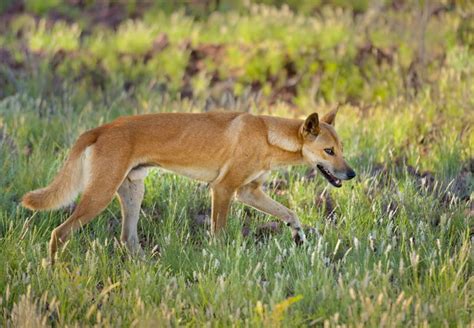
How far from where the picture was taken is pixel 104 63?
A: 46.3 feet

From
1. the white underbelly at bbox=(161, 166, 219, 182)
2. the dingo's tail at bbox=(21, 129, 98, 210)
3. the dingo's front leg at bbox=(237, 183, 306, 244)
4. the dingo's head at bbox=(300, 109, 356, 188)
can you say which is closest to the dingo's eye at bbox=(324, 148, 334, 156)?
the dingo's head at bbox=(300, 109, 356, 188)

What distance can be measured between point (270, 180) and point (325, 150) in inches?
55.1

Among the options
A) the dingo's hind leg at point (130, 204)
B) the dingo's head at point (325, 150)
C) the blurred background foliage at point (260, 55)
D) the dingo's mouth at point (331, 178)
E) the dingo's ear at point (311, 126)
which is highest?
the dingo's ear at point (311, 126)

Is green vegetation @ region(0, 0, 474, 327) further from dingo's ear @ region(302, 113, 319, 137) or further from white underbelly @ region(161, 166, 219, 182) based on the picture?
dingo's ear @ region(302, 113, 319, 137)

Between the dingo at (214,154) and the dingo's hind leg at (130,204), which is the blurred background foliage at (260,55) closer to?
the dingo at (214,154)

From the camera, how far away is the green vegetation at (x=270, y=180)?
5344mm

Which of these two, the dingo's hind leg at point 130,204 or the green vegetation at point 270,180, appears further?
the dingo's hind leg at point 130,204

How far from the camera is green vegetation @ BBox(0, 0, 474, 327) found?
5.34 meters

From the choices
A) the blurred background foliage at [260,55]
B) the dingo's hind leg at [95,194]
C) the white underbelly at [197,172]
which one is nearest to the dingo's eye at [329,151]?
the white underbelly at [197,172]

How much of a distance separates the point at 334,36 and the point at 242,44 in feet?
4.67

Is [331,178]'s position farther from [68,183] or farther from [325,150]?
[68,183]

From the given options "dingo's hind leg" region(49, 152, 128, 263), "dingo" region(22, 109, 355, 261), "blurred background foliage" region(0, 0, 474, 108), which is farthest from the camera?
"blurred background foliage" region(0, 0, 474, 108)

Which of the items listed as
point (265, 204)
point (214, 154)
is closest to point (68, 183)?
point (214, 154)

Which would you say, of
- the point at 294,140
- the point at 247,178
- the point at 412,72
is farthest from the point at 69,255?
the point at 412,72
